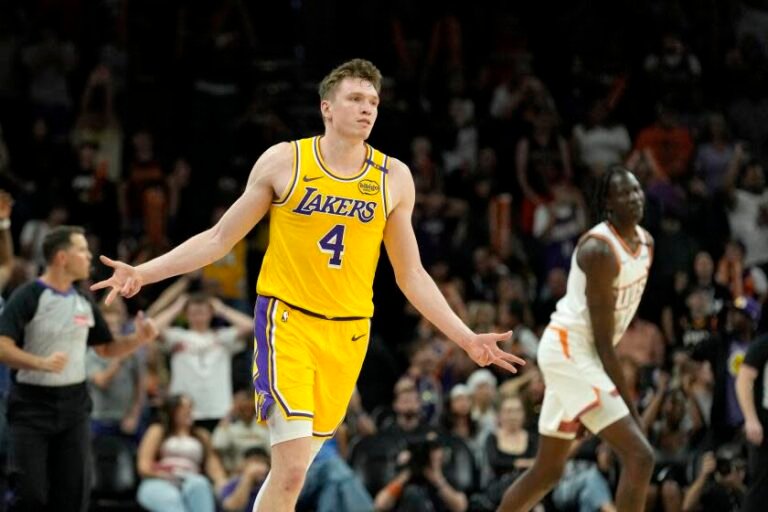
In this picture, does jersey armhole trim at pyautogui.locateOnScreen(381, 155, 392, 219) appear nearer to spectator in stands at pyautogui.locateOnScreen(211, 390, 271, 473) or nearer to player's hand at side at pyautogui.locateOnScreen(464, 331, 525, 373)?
player's hand at side at pyautogui.locateOnScreen(464, 331, 525, 373)

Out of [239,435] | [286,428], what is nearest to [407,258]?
[286,428]

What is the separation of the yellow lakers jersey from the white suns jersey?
1.86 m

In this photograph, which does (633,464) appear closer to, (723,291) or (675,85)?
(723,291)

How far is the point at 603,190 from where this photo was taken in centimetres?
823

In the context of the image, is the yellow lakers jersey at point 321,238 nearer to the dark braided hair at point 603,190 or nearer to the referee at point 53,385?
the dark braided hair at point 603,190

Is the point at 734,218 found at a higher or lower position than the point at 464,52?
lower

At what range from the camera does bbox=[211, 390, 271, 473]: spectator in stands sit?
11.8 metres

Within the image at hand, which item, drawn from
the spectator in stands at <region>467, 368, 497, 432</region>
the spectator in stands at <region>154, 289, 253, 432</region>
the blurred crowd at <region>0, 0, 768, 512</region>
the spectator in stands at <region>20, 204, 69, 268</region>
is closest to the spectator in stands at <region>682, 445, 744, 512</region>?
the blurred crowd at <region>0, 0, 768, 512</region>

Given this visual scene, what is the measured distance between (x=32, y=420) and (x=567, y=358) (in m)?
3.22

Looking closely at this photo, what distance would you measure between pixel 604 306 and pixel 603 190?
2.38 ft

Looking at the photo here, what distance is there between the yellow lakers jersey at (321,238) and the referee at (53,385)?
2265 millimetres

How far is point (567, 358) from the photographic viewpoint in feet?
26.7

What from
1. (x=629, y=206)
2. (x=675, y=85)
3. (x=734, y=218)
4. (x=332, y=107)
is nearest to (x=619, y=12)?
(x=675, y=85)

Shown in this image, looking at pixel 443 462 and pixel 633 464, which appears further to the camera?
pixel 443 462
